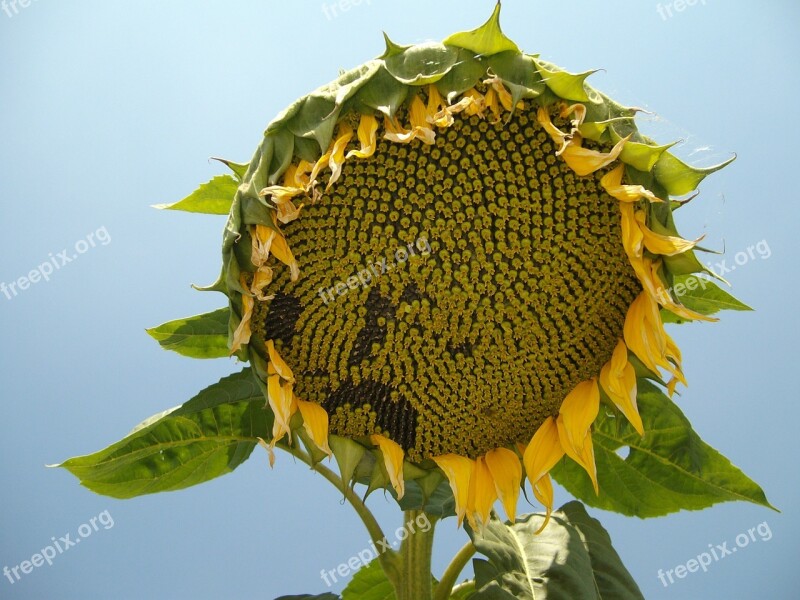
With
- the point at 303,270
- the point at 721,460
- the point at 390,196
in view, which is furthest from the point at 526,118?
the point at 721,460

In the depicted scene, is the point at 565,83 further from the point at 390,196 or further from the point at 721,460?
the point at 721,460

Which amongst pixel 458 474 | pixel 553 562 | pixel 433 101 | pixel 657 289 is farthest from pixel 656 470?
pixel 433 101

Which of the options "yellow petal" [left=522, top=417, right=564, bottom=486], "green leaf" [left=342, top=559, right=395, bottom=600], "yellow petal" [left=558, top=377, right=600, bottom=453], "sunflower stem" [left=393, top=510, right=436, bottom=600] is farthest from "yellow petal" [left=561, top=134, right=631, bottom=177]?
"green leaf" [left=342, top=559, right=395, bottom=600]

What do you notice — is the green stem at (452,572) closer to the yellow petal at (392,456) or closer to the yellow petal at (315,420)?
the yellow petal at (392,456)

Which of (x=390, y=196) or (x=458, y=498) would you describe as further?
(x=458, y=498)

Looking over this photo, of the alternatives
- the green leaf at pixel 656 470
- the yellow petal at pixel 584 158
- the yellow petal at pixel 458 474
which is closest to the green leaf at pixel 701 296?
the green leaf at pixel 656 470

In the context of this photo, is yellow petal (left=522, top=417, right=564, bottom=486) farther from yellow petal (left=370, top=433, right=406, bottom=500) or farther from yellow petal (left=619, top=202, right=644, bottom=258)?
yellow petal (left=619, top=202, right=644, bottom=258)
